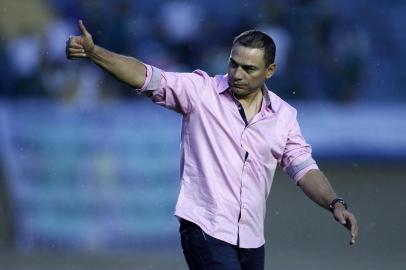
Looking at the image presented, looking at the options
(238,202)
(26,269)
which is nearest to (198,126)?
(238,202)

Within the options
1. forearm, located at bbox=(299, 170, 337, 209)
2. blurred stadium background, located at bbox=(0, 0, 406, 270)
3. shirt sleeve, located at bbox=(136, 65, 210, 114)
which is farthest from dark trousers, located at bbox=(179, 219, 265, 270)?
blurred stadium background, located at bbox=(0, 0, 406, 270)

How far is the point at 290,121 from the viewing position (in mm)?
6305

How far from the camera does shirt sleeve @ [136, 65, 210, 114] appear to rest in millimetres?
6012

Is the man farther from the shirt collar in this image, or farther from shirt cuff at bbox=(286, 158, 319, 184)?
shirt cuff at bbox=(286, 158, 319, 184)

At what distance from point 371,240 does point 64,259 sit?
3.20 m

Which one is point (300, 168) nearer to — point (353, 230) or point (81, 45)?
point (353, 230)

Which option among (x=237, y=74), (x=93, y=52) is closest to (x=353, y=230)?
(x=237, y=74)

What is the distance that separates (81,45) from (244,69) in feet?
3.07

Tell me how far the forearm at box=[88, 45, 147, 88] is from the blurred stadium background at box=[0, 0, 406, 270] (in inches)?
255

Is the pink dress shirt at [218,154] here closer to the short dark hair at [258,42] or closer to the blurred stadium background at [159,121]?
the short dark hair at [258,42]

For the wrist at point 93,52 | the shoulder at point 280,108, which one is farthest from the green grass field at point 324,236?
the wrist at point 93,52

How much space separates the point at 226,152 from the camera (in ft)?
19.9

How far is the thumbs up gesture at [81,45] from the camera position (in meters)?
5.65

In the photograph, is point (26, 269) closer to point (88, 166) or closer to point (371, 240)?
point (88, 166)
